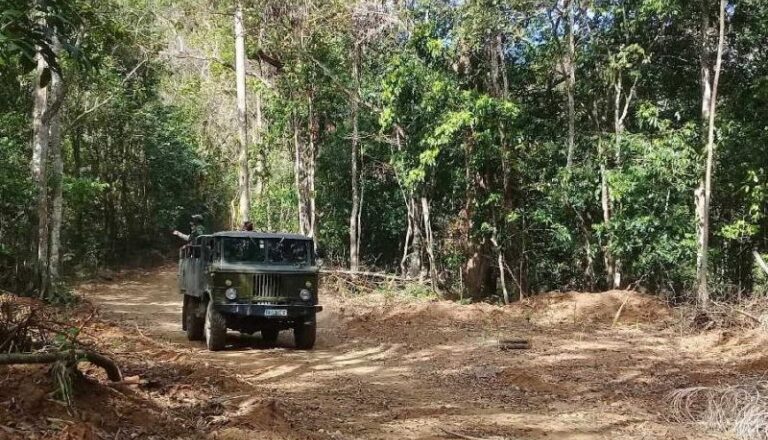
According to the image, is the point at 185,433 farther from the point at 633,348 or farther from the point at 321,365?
the point at 633,348

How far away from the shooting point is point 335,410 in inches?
289

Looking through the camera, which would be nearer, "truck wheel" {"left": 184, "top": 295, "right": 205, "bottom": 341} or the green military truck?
the green military truck

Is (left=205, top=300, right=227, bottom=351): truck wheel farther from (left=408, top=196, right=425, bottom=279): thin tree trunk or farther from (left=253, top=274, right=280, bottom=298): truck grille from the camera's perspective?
(left=408, top=196, right=425, bottom=279): thin tree trunk

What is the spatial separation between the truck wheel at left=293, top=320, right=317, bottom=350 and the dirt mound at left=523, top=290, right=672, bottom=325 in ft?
18.4

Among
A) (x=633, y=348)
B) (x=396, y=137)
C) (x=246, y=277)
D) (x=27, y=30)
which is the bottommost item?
(x=633, y=348)

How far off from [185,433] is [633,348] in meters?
8.81

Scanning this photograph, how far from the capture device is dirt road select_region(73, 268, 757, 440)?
6.64 meters

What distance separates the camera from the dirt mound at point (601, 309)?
48.6ft

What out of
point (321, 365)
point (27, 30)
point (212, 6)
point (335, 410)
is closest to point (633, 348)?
point (321, 365)

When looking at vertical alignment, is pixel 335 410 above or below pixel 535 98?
below

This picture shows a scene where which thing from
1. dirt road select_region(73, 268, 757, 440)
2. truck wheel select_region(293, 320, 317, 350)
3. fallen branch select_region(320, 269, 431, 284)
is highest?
fallen branch select_region(320, 269, 431, 284)

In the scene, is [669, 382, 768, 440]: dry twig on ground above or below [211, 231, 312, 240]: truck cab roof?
below

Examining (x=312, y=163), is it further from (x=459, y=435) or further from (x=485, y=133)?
(x=459, y=435)

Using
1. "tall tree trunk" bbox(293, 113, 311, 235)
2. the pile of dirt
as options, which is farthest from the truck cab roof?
"tall tree trunk" bbox(293, 113, 311, 235)
